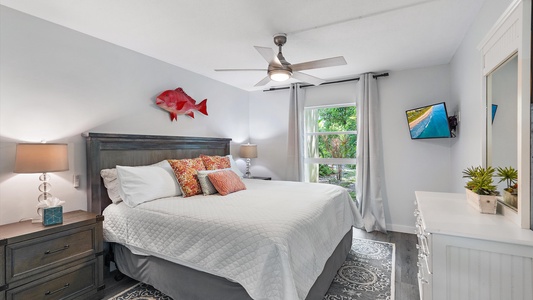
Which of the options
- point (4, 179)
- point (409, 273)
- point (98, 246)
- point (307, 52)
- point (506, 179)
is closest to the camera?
point (506, 179)

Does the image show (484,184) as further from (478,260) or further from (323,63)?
(323,63)

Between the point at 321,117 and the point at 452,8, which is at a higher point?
the point at 452,8

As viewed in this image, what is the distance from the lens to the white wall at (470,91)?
1.96 metres

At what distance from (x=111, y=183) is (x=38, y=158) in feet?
2.23

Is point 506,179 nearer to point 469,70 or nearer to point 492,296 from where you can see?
point 492,296

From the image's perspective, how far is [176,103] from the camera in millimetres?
3398

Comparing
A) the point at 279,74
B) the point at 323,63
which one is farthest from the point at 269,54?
the point at 323,63

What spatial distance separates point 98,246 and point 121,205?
0.39 m

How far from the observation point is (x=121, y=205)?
7.85 ft

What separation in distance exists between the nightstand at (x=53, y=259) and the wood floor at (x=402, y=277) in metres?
0.24

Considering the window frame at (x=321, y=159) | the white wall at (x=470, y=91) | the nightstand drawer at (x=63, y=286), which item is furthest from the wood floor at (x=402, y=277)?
the window frame at (x=321, y=159)

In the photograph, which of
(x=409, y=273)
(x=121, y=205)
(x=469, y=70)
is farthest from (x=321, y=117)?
(x=121, y=205)

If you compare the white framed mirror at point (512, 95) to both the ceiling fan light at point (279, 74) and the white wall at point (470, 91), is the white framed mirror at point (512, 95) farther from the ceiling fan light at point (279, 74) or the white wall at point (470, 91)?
the ceiling fan light at point (279, 74)

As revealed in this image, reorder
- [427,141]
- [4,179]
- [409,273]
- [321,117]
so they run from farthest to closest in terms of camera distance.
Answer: [321,117]
[427,141]
[409,273]
[4,179]
